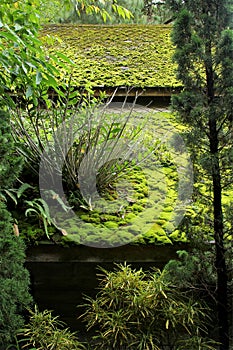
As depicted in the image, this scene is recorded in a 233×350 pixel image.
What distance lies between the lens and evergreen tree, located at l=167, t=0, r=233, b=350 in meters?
2.81

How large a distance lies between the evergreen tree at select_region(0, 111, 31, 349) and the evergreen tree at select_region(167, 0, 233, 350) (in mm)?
1286

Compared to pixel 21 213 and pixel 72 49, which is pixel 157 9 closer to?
pixel 72 49

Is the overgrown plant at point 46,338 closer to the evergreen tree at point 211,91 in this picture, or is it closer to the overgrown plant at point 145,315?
the overgrown plant at point 145,315

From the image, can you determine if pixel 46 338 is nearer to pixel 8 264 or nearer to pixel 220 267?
pixel 8 264

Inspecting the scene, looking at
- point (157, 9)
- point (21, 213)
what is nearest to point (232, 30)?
point (21, 213)

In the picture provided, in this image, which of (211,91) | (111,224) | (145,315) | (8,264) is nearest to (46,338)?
(8,264)

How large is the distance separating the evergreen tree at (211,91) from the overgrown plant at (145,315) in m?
0.27

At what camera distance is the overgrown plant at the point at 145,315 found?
9.69ft

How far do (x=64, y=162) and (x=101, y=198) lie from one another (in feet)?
1.59

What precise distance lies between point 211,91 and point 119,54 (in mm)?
3447

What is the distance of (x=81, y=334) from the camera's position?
3736 millimetres

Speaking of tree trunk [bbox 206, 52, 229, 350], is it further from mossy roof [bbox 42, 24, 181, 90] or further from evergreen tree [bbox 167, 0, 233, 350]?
mossy roof [bbox 42, 24, 181, 90]

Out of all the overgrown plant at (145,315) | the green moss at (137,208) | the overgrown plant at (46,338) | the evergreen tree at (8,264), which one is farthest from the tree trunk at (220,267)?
the evergreen tree at (8,264)

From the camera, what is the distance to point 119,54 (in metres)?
6.09
